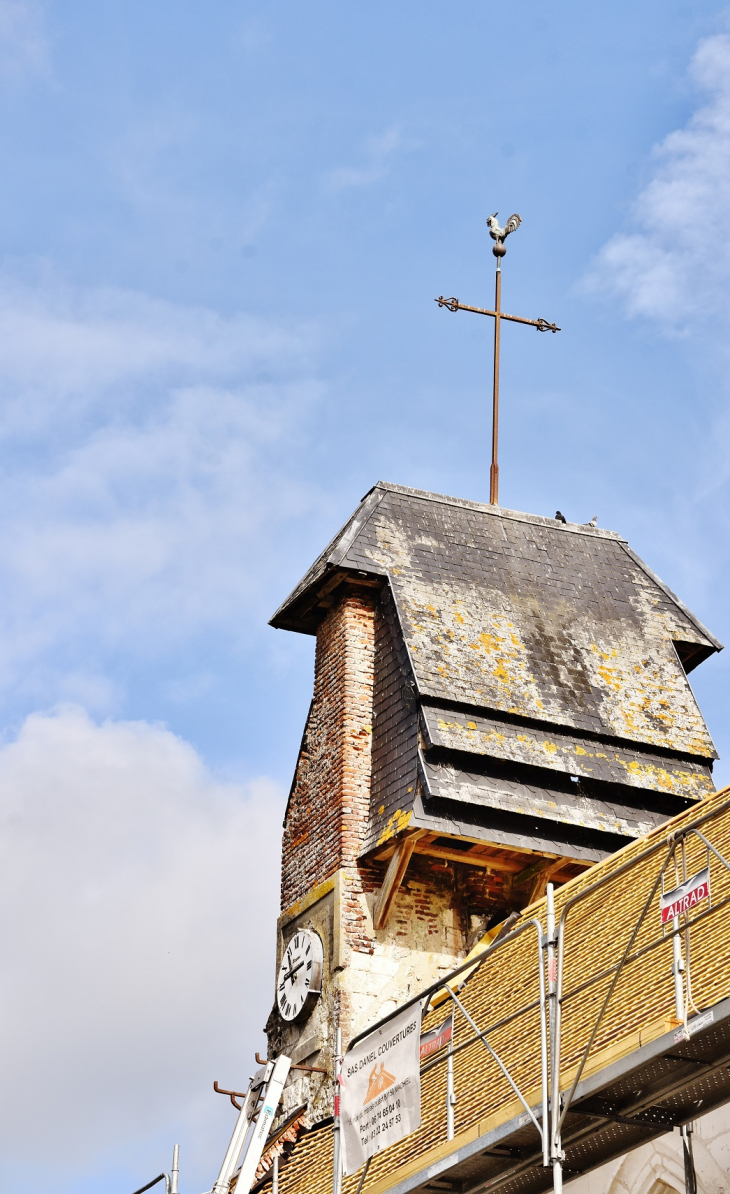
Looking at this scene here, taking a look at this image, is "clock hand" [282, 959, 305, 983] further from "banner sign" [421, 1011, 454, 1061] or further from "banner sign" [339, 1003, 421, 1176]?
"banner sign" [339, 1003, 421, 1176]

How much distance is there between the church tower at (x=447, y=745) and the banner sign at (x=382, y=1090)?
195 inches

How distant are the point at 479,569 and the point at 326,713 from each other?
2709 mm

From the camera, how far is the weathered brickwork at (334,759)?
19656 mm

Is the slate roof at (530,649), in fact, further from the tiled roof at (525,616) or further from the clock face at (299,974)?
the clock face at (299,974)

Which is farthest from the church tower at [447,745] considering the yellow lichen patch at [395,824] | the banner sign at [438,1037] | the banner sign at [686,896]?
the banner sign at [686,896]

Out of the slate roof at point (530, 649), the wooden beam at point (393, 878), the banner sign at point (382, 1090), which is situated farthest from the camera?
the slate roof at point (530, 649)

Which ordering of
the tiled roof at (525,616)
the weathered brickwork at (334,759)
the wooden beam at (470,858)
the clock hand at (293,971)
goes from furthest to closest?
the tiled roof at (525,616)
the weathered brickwork at (334,759)
the clock hand at (293,971)
the wooden beam at (470,858)

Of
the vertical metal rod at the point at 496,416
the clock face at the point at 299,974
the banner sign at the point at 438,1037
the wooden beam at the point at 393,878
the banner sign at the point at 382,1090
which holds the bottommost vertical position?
the banner sign at the point at 382,1090

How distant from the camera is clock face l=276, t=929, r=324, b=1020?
18781mm

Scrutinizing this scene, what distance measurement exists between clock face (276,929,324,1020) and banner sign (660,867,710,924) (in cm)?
818

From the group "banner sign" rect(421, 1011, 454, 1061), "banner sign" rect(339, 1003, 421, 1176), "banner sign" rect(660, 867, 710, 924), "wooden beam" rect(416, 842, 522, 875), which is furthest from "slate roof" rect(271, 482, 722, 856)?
"banner sign" rect(660, 867, 710, 924)

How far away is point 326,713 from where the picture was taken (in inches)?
822

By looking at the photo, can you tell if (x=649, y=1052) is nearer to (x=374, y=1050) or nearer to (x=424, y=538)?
(x=374, y=1050)

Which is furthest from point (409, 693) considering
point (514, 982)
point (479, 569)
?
point (514, 982)
